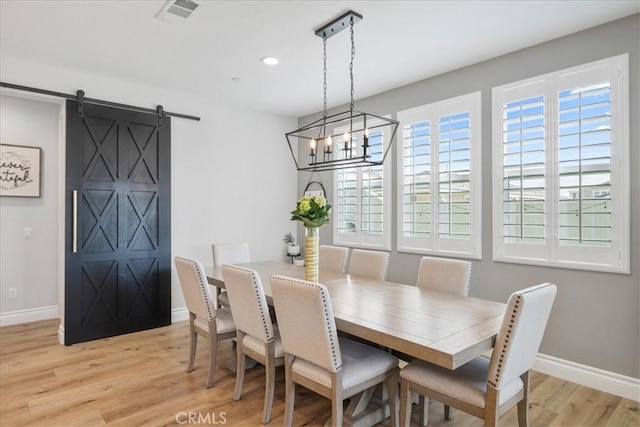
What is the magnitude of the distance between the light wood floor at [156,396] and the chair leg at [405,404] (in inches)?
18.7

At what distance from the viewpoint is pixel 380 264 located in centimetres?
350

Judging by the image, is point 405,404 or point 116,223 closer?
point 405,404

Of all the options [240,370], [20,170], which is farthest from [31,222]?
[240,370]

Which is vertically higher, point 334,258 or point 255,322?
point 334,258

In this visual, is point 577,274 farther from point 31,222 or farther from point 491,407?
Answer: point 31,222

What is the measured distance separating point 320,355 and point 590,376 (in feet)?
7.74

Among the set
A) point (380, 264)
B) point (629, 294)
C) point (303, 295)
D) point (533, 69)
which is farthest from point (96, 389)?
point (533, 69)

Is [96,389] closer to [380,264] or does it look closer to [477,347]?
[380,264]

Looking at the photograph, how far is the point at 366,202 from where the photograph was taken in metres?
4.74

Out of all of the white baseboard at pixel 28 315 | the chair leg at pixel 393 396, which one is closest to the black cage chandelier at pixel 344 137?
the chair leg at pixel 393 396

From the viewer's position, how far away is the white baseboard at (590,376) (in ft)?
9.00

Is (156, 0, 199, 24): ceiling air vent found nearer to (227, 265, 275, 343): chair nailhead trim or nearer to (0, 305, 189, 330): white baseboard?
(227, 265, 275, 343): chair nailhead trim

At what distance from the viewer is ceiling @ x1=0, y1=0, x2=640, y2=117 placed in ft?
8.68

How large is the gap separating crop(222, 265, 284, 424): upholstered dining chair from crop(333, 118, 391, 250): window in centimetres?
228
